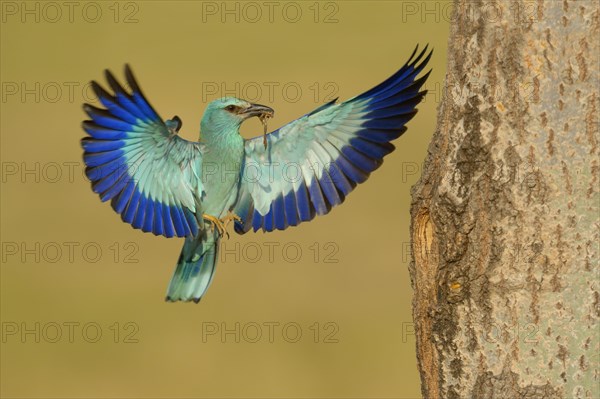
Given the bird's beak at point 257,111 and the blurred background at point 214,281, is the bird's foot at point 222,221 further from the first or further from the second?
the blurred background at point 214,281

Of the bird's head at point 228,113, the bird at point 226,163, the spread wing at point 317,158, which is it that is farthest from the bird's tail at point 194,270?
the bird's head at point 228,113

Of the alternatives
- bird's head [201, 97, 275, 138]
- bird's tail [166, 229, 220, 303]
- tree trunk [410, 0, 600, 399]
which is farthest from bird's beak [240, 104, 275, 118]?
tree trunk [410, 0, 600, 399]

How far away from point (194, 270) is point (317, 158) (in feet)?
3.08

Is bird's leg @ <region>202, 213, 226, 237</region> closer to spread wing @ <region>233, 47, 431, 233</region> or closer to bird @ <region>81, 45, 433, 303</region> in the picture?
bird @ <region>81, 45, 433, 303</region>

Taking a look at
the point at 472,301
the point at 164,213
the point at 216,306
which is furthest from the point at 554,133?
the point at 216,306

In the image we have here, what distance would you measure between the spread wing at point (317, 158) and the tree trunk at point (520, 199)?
179 centimetres

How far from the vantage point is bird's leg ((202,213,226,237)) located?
7207mm

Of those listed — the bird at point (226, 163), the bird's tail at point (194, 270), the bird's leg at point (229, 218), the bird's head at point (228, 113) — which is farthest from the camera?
the bird's tail at point (194, 270)

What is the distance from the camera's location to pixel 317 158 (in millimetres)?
7375

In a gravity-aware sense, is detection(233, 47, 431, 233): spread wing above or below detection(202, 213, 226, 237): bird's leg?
above

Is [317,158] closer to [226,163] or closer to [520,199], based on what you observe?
[226,163]

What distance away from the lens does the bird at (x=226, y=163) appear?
22.5ft

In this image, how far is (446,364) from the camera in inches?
214

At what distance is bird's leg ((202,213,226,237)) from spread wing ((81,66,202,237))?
73 millimetres
